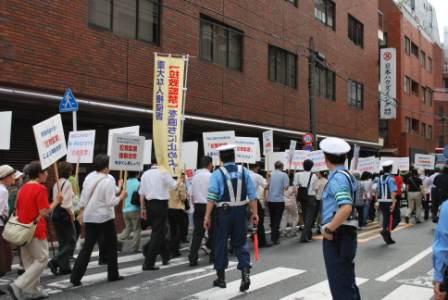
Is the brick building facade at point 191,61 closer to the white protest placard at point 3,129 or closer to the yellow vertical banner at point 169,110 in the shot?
the yellow vertical banner at point 169,110

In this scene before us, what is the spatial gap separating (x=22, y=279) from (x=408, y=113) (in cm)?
3925

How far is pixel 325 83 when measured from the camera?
84.9ft

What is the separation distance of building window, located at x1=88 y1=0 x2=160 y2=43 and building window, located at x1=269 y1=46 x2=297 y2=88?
7.28m

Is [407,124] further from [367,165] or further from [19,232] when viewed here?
[19,232]

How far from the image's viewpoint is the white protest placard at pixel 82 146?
30.3 feet

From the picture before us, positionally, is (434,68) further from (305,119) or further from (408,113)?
(305,119)

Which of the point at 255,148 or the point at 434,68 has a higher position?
the point at 434,68

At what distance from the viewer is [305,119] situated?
23562 millimetres

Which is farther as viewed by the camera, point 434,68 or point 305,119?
point 434,68

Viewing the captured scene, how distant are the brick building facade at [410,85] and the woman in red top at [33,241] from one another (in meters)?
36.0

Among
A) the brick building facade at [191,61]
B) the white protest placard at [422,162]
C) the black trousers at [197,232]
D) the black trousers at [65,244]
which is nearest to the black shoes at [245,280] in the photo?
the black trousers at [197,232]

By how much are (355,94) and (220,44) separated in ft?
46.8

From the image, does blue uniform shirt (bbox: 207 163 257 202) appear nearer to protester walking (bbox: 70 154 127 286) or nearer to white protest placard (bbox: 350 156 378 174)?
protester walking (bbox: 70 154 127 286)

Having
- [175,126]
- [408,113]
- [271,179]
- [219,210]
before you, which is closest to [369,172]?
[271,179]
